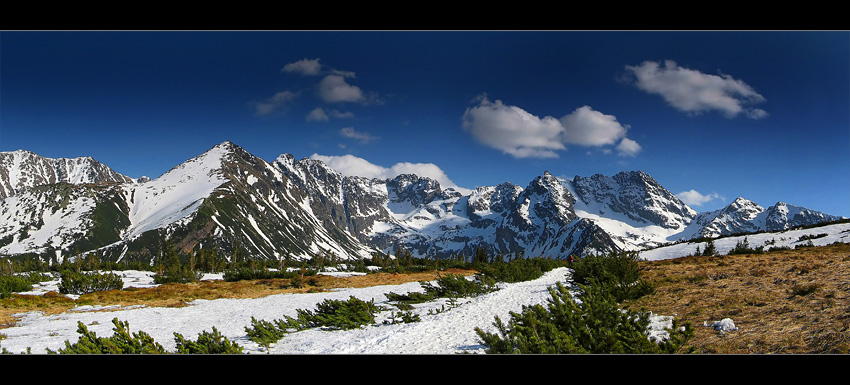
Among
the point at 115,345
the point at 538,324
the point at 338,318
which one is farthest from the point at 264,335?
the point at 538,324

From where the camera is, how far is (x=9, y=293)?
27688 mm

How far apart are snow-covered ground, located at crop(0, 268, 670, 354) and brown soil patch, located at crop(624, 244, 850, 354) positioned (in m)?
1.54

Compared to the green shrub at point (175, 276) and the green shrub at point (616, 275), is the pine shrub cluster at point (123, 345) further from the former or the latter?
the green shrub at point (175, 276)

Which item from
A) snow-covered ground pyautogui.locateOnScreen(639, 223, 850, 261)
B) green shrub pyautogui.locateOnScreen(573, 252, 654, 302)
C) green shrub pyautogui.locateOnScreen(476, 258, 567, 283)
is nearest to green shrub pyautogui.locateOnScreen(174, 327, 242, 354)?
green shrub pyautogui.locateOnScreen(573, 252, 654, 302)

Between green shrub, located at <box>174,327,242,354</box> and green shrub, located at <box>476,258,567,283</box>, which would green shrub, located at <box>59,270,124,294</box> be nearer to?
green shrub, located at <box>174,327,242,354</box>

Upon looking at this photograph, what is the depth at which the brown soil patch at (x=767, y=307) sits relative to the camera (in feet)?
26.0

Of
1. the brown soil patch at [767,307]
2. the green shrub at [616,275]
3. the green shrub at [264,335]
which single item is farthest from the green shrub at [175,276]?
the brown soil patch at [767,307]

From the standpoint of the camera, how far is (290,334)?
47.3ft

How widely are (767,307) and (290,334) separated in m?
14.4

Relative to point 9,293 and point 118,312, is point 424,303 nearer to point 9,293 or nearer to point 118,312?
point 118,312

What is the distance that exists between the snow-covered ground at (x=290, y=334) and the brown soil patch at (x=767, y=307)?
1.54 m

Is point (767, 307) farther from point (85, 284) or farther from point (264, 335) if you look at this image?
point (85, 284)
